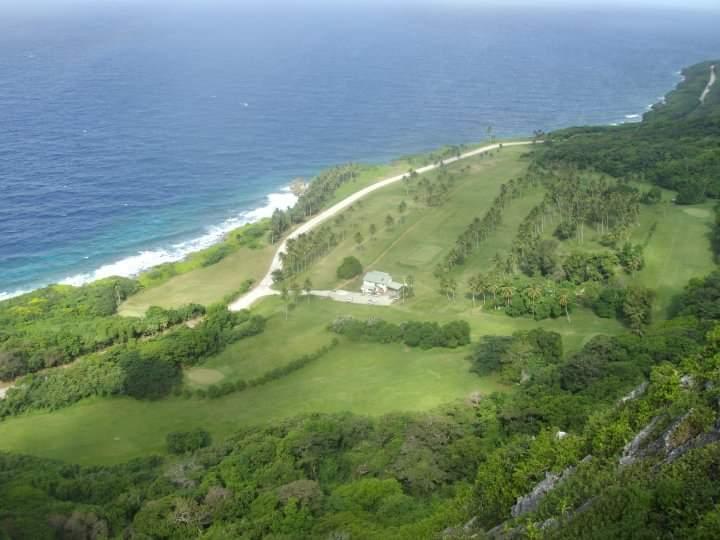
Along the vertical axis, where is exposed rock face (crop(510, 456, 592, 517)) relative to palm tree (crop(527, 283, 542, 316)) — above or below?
above

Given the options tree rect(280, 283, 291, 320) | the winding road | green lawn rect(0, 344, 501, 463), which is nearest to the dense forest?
green lawn rect(0, 344, 501, 463)

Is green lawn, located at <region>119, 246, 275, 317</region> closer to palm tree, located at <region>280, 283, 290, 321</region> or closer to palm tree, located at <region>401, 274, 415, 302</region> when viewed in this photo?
palm tree, located at <region>280, 283, 290, 321</region>

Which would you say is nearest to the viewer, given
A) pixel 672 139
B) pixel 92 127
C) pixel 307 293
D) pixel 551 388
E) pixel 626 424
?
pixel 626 424

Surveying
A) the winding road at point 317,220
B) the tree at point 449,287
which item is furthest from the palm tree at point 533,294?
the winding road at point 317,220

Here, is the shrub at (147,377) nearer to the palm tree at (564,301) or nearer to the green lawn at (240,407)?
the green lawn at (240,407)

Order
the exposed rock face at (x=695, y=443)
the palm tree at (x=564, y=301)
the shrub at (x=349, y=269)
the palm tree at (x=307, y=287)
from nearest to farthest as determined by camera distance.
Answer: the exposed rock face at (x=695, y=443), the palm tree at (x=564, y=301), the palm tree at (x=307, y=287), the shrub at (x=349, y=269)

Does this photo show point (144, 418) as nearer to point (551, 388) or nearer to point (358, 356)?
point (358, 356)

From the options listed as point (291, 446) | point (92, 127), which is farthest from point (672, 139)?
point (92, 127)
